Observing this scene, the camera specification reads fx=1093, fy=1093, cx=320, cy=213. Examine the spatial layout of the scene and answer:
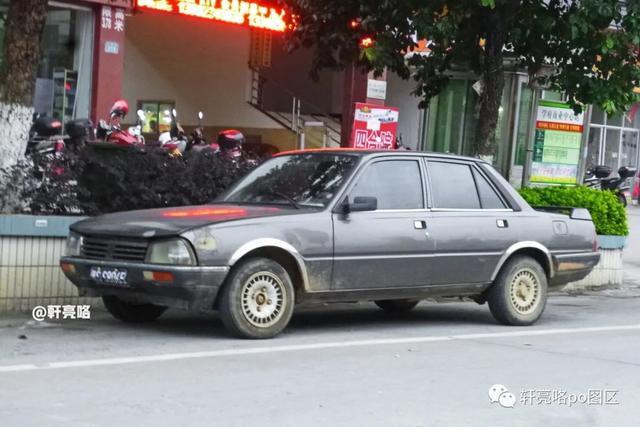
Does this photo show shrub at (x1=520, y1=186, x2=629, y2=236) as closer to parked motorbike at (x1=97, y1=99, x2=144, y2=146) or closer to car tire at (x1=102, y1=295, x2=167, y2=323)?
parked motorbike at (x1=97, y1=99, x2=144, y2=146)

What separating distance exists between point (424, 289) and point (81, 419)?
14.0 ft

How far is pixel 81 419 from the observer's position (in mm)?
5879

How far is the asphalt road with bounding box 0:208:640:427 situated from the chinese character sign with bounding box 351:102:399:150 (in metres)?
7.06

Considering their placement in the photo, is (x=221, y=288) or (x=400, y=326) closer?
(x=221, y=288)

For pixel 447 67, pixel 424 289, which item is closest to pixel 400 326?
pixel 424 289

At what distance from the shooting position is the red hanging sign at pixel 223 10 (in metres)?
18.8

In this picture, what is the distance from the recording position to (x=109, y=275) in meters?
8.49

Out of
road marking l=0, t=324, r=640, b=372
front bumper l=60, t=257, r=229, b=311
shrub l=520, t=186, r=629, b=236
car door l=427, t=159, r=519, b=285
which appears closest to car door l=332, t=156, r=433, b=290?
car door l=427, t=159, r=519, b=285

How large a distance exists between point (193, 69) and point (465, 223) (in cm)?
1689

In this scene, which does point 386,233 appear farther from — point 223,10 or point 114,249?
point 223,10

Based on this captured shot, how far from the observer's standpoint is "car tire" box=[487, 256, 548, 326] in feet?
33.0

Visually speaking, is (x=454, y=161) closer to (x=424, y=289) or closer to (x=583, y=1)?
(x=424, y=289)

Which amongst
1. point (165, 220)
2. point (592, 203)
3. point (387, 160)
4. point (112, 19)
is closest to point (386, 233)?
point (387, 160)

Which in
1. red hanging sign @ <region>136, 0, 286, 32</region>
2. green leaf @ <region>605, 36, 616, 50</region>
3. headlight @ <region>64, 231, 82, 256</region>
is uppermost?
red hanging sign @ <region>136, 0, 286, 32</region>
